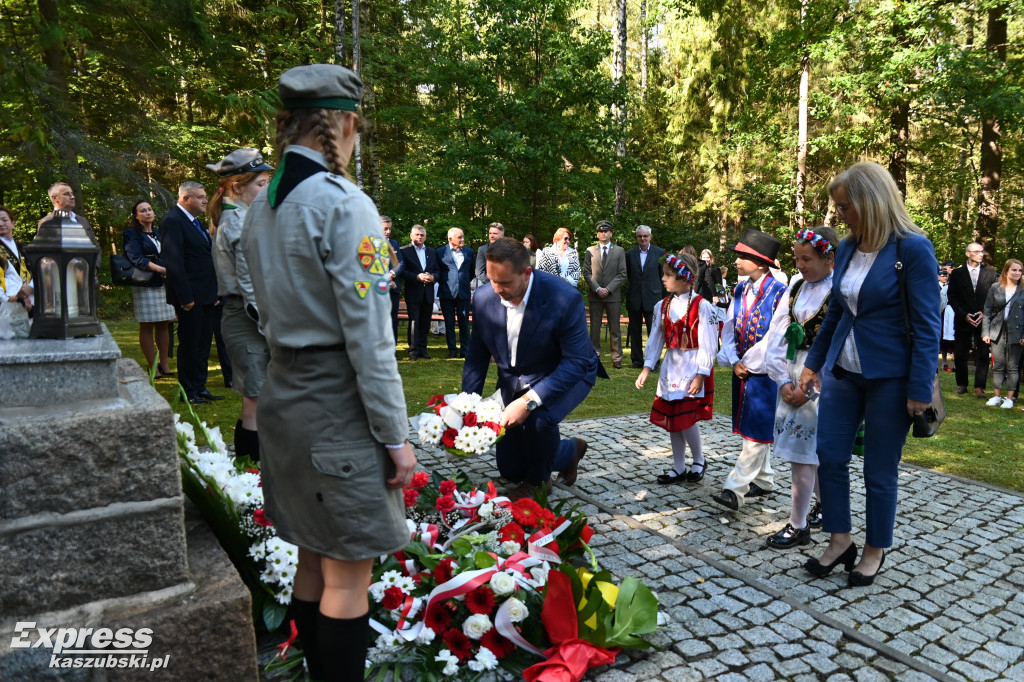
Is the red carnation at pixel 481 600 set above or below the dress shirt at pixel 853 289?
below

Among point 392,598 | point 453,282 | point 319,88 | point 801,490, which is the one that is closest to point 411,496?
point 392,598

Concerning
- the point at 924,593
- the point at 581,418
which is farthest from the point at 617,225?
A: the point at 924,593

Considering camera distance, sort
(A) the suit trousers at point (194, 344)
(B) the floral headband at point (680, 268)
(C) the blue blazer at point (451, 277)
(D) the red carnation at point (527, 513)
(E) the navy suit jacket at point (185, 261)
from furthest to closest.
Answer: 1. (C) the blue blazer at point (451, 277)
2. (A) the suit trousers at point (194, 344)
3. (E) the navy suit jacket at point (185, 261)
4. (B) the floral headband at point (680, 268)
5. (D) the red carnation at point (527, 513)

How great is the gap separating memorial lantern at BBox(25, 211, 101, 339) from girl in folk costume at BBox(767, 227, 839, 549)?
3.77m

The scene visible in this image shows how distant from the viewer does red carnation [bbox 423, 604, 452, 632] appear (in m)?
3.10

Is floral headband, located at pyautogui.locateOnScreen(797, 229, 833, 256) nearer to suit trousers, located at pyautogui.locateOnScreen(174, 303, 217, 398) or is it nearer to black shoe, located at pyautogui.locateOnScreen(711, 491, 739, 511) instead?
black shoe, located at pyautogui.locateOnScreen(711, 491, 739, 511)

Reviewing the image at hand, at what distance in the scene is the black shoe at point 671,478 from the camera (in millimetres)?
5664

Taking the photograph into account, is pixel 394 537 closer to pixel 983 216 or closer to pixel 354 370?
pixel 354 370

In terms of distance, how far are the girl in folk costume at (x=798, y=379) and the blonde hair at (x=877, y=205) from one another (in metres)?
0.66

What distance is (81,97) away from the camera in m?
13.9

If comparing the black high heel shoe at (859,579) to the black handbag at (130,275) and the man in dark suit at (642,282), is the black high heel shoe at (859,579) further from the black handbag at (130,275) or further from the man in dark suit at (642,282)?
the man in dark suit at (642,282)

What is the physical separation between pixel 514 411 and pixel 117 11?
7416mm

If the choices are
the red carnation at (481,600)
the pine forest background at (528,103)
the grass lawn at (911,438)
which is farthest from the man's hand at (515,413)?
the pine forest background at (528,103)

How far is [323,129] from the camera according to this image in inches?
90.3
